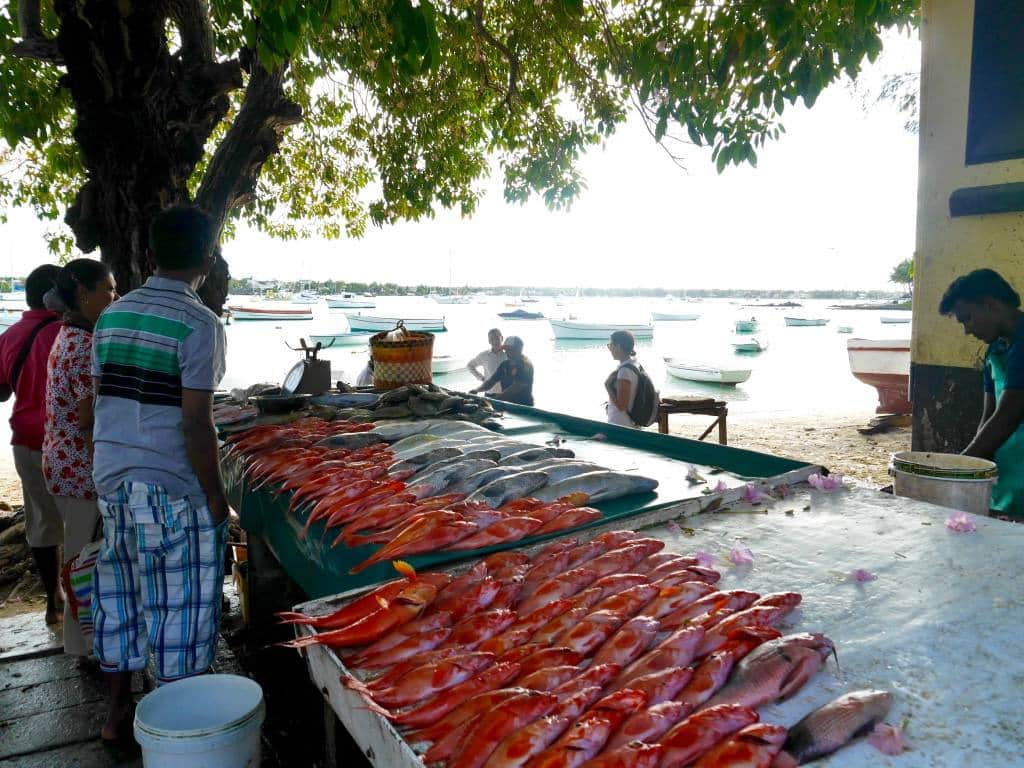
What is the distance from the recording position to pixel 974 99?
195 inches

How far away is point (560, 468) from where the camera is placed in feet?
10.8

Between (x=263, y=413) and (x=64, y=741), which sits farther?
(x=263, y=413)

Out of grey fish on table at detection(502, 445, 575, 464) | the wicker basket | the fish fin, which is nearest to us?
the fish fin

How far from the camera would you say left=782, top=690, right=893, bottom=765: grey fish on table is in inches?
55.2

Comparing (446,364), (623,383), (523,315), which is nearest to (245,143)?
(623,383)

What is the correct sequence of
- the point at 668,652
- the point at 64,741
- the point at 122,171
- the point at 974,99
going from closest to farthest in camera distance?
the point at 668,652
the point at 64,741
the point at 974,99
the point at 122,171

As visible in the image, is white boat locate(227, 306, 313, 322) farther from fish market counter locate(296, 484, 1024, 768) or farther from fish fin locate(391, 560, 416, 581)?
fish market counter locate(296, 484, 1024, 768)

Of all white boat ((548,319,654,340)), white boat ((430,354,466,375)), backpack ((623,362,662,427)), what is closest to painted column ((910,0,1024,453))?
backpack ((623,362,662,427))

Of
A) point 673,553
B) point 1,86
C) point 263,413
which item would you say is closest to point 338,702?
point 673,553

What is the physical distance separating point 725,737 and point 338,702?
106cm

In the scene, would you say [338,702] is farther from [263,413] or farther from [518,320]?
[518,320]

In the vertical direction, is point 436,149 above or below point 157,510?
above

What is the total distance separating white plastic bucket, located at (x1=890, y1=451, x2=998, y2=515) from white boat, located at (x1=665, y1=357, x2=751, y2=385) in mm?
25346

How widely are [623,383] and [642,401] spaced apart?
12.5 inches
